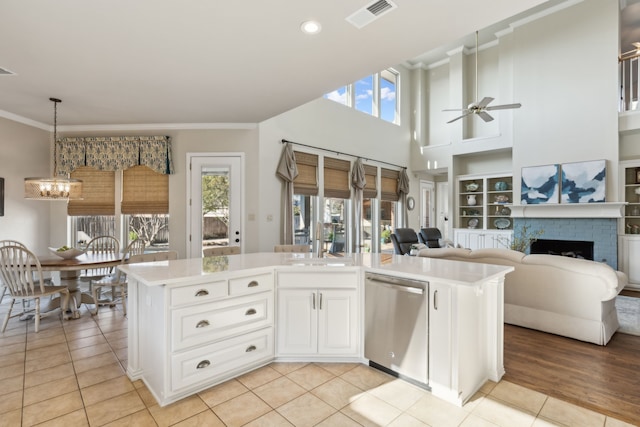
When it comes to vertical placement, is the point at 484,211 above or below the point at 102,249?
above

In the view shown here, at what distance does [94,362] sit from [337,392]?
210cm

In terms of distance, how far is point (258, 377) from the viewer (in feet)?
7.98

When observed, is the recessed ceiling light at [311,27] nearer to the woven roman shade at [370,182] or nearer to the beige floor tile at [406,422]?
the beige floor tile at [406,422]

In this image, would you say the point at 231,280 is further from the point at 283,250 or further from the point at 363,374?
the point at 283,250

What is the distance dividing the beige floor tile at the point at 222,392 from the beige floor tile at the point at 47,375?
47.5 inches

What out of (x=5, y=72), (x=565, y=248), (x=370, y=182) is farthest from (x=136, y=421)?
(x=565, y=248)

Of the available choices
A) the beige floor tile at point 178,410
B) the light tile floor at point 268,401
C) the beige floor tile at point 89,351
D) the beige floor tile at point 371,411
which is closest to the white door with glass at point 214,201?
the beige floor tile at point 89,351

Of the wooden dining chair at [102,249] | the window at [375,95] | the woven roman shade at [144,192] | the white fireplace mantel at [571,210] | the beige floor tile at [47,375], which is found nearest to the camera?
the beige floor tile at [47,375]

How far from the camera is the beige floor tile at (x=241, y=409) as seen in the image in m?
1.93

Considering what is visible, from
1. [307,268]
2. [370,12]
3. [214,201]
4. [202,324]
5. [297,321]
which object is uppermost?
[370,12]

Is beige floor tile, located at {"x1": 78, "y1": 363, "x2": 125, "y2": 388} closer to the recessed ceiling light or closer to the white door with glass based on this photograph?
the white door with glass

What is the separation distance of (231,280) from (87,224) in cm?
420

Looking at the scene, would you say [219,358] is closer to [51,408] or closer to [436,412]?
[51,408]

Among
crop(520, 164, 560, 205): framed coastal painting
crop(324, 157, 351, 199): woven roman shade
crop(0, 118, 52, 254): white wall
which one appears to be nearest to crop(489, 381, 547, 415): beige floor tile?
crop(324, 157, 351, 199): woven roman shade
